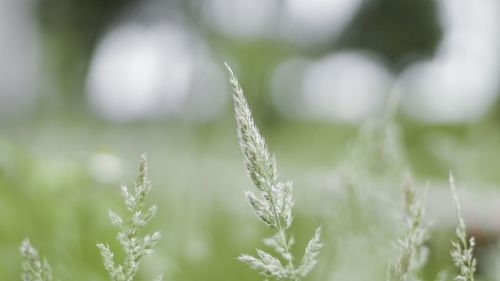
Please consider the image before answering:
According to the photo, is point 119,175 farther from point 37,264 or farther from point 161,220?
point 37,264

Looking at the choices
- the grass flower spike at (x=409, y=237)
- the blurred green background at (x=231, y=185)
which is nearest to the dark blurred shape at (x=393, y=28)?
the blurred green background at (x=231, y=185)

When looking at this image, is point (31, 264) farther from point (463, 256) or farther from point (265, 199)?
point (463, 256)

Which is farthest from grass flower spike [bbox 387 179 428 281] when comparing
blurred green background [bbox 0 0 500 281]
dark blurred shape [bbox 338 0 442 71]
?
dark blurred shape [bbox 338 0 442 71]

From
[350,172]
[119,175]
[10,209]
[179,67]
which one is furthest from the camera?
[179,67]

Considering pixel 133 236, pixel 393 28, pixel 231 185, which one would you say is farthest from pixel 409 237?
pixel 393 28

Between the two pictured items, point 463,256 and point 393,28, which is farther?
point 393,28

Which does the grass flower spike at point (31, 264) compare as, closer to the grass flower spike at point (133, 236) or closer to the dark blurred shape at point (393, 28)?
the grass flower spike at point (133, 236)

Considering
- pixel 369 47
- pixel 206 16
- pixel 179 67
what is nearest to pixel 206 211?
pixel 179 67
